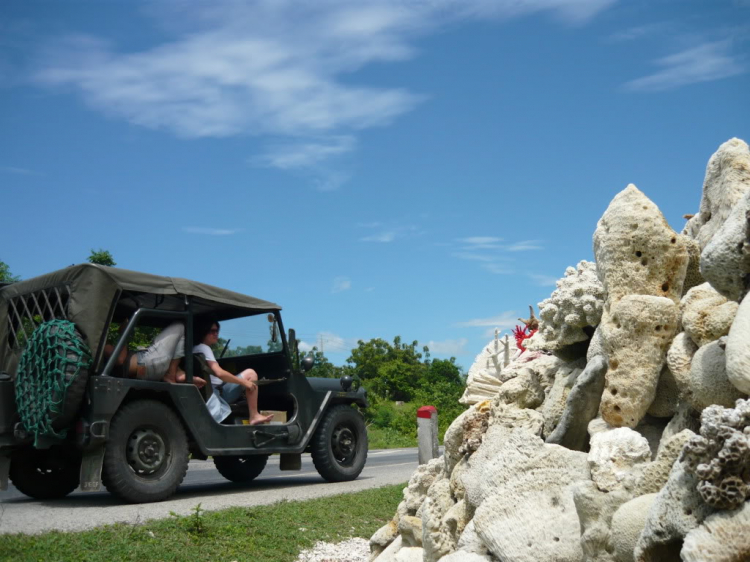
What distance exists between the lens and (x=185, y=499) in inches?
341

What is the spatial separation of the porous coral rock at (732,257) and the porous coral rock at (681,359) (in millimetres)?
395

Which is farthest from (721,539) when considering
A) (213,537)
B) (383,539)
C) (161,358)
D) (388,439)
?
(388,439)

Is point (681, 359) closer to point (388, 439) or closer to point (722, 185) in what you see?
point (722, 185)

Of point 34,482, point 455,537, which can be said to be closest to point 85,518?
point 34,482

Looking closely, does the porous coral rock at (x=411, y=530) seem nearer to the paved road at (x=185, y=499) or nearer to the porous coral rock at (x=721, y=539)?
the porous coral rock at (x=721, y=539)

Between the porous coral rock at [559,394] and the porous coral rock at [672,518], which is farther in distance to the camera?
the porous coral rock at [559,394]

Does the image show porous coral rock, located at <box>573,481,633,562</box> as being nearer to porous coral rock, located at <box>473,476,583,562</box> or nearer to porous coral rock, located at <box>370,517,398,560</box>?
porous coral rock, located at <box>473,476,583,562</box>

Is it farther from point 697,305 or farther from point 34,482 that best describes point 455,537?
point 34,482

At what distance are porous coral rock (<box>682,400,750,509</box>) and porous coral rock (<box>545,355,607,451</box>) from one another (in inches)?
49.5

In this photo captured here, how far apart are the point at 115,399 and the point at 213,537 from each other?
7.90ft

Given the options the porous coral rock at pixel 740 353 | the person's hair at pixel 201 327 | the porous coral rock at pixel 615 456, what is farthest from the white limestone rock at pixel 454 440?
the person's hair at pixel 201 327

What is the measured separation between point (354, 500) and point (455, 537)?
4347 millimetres

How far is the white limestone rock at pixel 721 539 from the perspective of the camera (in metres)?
2.50

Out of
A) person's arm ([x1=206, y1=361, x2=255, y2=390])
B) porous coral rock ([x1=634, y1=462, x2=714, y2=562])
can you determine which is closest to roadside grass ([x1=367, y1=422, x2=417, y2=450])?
person's arm ([x1=206, y1=361, x2=255, y2=390])
